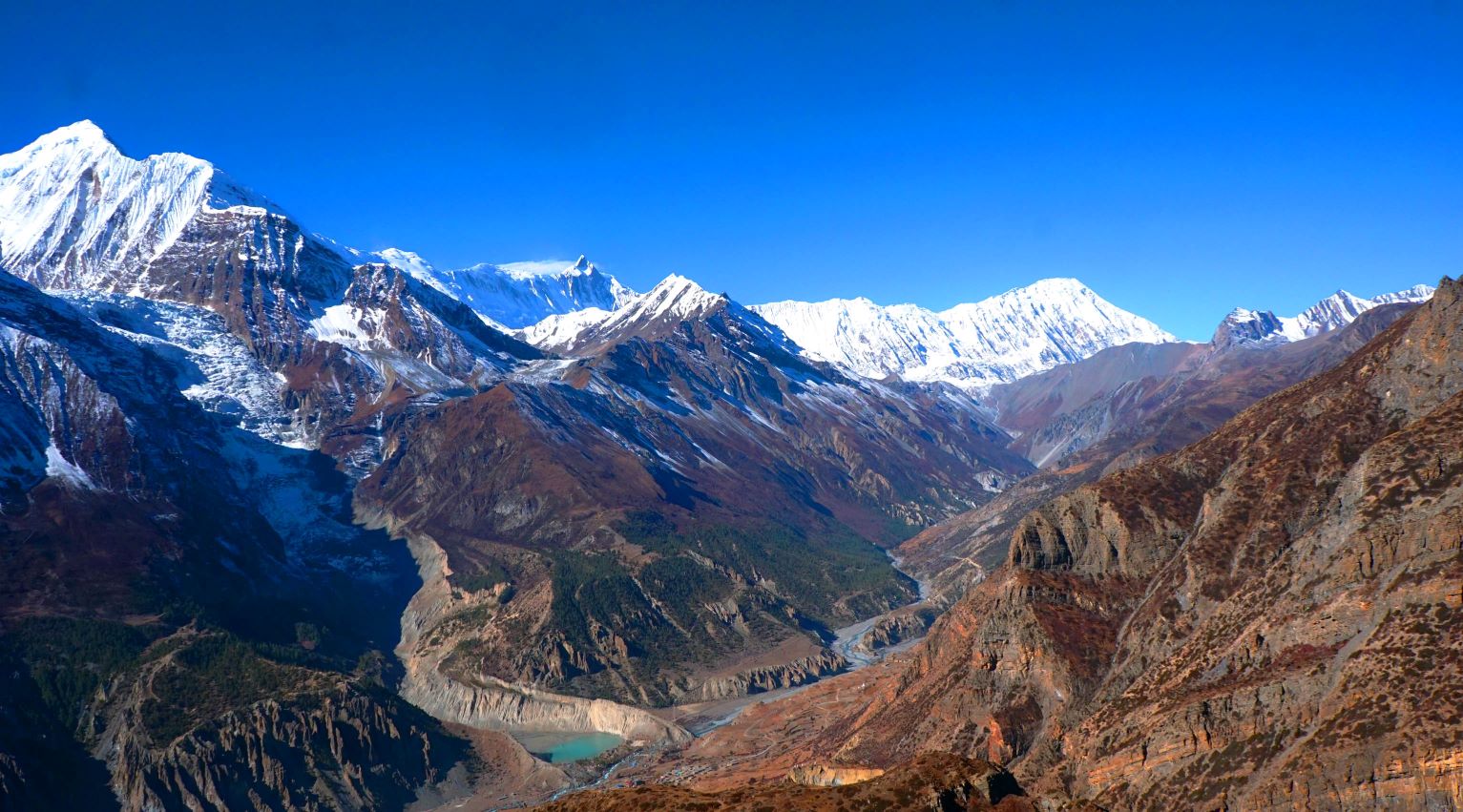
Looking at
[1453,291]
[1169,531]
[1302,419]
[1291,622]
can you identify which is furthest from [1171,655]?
[1453,291]

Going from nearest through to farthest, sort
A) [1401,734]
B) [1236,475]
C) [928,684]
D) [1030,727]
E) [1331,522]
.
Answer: [1401,734], [1331,522], [1030,727], [1236,475], [928,684]

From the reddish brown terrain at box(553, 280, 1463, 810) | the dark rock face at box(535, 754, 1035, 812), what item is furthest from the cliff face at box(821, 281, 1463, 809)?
the dark rock face at box(535, 754, 1035, 812)

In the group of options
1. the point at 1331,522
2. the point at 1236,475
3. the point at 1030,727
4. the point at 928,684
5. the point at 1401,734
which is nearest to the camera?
the point at 1401,734

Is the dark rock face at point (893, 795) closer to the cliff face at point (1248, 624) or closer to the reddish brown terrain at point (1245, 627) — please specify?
the reddish brown terrain at point (1245, 627)

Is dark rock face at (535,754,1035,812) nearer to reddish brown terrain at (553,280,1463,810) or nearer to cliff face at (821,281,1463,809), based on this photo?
reddish brown terrain at (553,280,1463,810)

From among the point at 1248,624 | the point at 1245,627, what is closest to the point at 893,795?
the point at 1245,627

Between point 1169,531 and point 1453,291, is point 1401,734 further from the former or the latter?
point 1453,291
